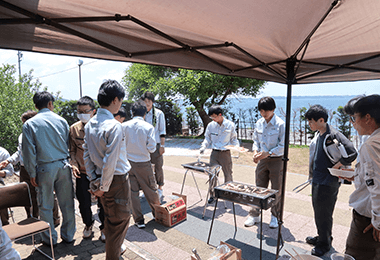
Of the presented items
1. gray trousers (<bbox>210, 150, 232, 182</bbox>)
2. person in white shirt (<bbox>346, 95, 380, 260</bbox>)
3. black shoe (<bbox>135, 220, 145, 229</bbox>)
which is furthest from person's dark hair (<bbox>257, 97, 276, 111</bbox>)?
black shoe (<bbox>135, 220, 145, 229</bbox>)

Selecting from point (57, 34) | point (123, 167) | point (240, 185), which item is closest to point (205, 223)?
point (240, 185)

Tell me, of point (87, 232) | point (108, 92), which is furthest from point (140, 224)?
point (108, 92)

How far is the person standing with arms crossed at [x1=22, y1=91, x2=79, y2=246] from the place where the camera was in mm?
3314

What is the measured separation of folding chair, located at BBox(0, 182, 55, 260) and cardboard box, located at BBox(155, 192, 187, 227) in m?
1.70

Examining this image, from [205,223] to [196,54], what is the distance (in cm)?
297

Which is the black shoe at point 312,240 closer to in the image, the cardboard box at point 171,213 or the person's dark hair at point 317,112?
the person's dark hair at point 317,112

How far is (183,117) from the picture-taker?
1759 centimetres

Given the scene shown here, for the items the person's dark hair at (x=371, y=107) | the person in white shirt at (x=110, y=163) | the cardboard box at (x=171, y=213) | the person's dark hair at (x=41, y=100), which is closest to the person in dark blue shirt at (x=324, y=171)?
the person's dark hair at (x=371, y=107)

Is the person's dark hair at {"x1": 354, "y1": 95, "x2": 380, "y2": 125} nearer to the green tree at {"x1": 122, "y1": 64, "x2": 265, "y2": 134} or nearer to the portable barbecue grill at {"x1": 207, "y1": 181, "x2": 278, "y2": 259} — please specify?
the portable barbecue grill at {"x1": 207, "y1": 181, "x2": 278, "y2": 259}

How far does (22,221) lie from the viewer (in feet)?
10.5

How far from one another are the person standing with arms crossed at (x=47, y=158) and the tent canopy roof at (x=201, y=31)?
Result: 1333mm

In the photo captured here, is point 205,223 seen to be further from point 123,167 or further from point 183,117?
point 183,117

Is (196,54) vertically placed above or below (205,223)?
above

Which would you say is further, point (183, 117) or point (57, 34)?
Result: point (183, 117)
